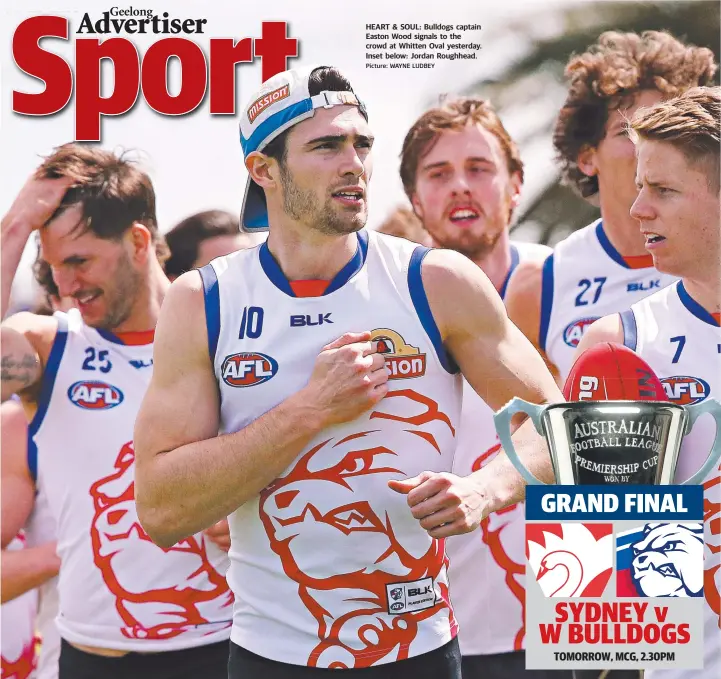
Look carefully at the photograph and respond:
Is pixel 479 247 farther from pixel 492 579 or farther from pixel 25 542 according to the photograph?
pixel 25 542

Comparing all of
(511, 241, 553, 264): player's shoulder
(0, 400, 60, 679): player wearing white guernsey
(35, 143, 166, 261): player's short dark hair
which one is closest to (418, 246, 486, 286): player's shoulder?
(511, 241, 553, 264): player's shoulder

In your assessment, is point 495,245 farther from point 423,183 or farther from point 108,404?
point 108,404

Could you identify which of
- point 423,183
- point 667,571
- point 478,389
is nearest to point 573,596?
point 667,571

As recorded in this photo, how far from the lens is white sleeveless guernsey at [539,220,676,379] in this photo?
336 cm

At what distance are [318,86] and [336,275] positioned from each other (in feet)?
1.34

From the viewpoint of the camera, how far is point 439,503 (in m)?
2.55

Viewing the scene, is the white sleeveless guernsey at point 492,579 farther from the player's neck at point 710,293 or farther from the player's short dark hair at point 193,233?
the player's short dark hair at point 193,233

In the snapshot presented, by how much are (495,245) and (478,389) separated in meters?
0.67

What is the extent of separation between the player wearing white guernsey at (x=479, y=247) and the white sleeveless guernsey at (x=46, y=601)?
1.16 m

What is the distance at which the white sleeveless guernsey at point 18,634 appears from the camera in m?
3.78

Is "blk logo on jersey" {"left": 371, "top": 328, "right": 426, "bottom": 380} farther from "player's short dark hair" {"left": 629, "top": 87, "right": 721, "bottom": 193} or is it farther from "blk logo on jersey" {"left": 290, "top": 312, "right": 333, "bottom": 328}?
"player's short dark hair" {"left": 629, "top": 87, "right": 721, "bottom": 193}

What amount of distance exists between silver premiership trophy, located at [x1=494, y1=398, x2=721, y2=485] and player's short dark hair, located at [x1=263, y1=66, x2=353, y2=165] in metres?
0.74

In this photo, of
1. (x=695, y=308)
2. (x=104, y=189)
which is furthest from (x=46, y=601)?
(x=695, y=308)

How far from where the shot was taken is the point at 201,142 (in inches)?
128
